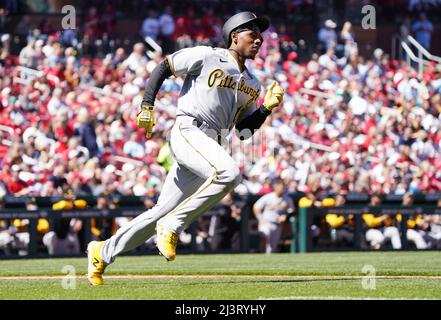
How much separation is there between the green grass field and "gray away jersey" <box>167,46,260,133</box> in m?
1.41

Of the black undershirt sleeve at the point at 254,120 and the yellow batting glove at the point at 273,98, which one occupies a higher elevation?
the yellow batting glove at the point at 273,98

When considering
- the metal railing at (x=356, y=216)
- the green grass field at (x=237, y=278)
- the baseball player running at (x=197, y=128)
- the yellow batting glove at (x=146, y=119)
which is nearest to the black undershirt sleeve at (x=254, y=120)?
the baseball player running at (x=197, y=128)

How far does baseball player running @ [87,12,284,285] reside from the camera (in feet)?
29.8

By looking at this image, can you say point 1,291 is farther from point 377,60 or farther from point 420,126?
point 377,60

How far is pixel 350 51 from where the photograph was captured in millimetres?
25016

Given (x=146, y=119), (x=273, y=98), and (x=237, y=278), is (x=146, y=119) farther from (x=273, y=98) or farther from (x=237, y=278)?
(x=237, y=278)

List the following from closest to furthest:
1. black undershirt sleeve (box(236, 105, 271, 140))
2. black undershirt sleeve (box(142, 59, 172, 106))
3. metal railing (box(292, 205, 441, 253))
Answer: black undershirt sleeve (box(142, 59, 172, 106)), black undershirt sleeve (box(236, 105, 271, 140)), metal railing (box(292, 205, 441, 253))

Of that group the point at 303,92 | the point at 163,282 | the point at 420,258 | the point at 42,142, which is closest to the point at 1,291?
the point at 163,282

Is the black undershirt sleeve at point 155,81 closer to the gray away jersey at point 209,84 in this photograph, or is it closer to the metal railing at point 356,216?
the gray away jersey at point 209,84

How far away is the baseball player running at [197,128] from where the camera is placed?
9094mm

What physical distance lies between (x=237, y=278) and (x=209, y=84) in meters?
2.08

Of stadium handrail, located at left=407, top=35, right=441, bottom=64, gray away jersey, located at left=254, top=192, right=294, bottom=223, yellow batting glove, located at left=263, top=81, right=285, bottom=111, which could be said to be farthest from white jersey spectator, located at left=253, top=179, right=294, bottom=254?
stadium handrail, located at left=407, top=35, right=441, bottom=64

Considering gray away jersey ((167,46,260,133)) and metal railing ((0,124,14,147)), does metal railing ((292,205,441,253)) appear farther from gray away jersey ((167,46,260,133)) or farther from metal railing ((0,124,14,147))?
gray away jersey ((167,46,260,133))

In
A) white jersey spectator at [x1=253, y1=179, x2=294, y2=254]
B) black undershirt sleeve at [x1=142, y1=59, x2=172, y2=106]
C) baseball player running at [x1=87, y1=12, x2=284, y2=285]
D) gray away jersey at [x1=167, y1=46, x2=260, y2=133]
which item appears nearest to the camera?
baseball player running at [x1=87, y1=12, x2=284, y2=285]
